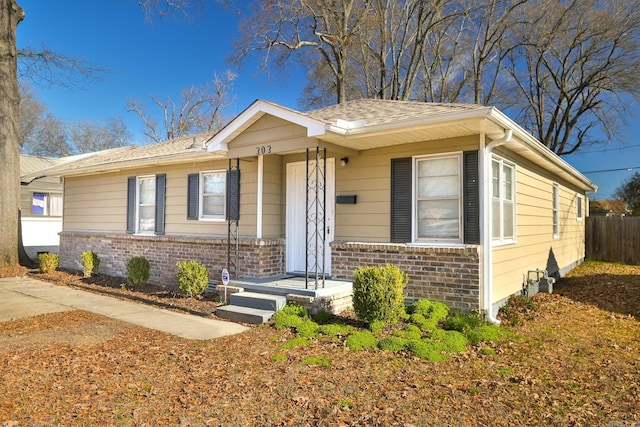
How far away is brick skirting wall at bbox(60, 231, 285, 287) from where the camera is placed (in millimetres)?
7902

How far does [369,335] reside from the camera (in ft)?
17.1

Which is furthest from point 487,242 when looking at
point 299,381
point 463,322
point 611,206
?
point 611,206

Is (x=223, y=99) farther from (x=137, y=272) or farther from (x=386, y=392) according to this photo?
(x=386, y=392)

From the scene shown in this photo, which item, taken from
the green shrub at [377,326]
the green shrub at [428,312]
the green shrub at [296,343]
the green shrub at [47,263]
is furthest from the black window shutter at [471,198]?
the green shrub at [47,263]

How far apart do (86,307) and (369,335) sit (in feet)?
16.8

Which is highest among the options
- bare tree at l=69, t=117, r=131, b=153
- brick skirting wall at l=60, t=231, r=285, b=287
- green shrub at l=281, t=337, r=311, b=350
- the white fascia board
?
bare tree at l=69, t=117, r=131, b=153

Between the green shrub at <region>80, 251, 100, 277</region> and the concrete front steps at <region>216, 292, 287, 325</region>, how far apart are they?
5522 mm

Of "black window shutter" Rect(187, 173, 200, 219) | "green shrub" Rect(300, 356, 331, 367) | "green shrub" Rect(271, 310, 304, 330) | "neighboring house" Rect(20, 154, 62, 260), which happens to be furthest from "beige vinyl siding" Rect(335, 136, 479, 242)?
"neighboring house" Rect(20, 154, 62, 260)

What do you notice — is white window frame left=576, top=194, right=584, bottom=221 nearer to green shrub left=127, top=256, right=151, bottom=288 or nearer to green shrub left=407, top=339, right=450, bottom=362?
green shrub left=407, top=339, right=450, bottom=362

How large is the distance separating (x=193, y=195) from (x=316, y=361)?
5.79 metres

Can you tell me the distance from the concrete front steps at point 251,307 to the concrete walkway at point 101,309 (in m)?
0.18

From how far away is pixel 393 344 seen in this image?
A: 4.89 metres

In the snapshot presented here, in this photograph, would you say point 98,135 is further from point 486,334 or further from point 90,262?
point 486,334

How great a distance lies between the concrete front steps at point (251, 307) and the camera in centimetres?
616
